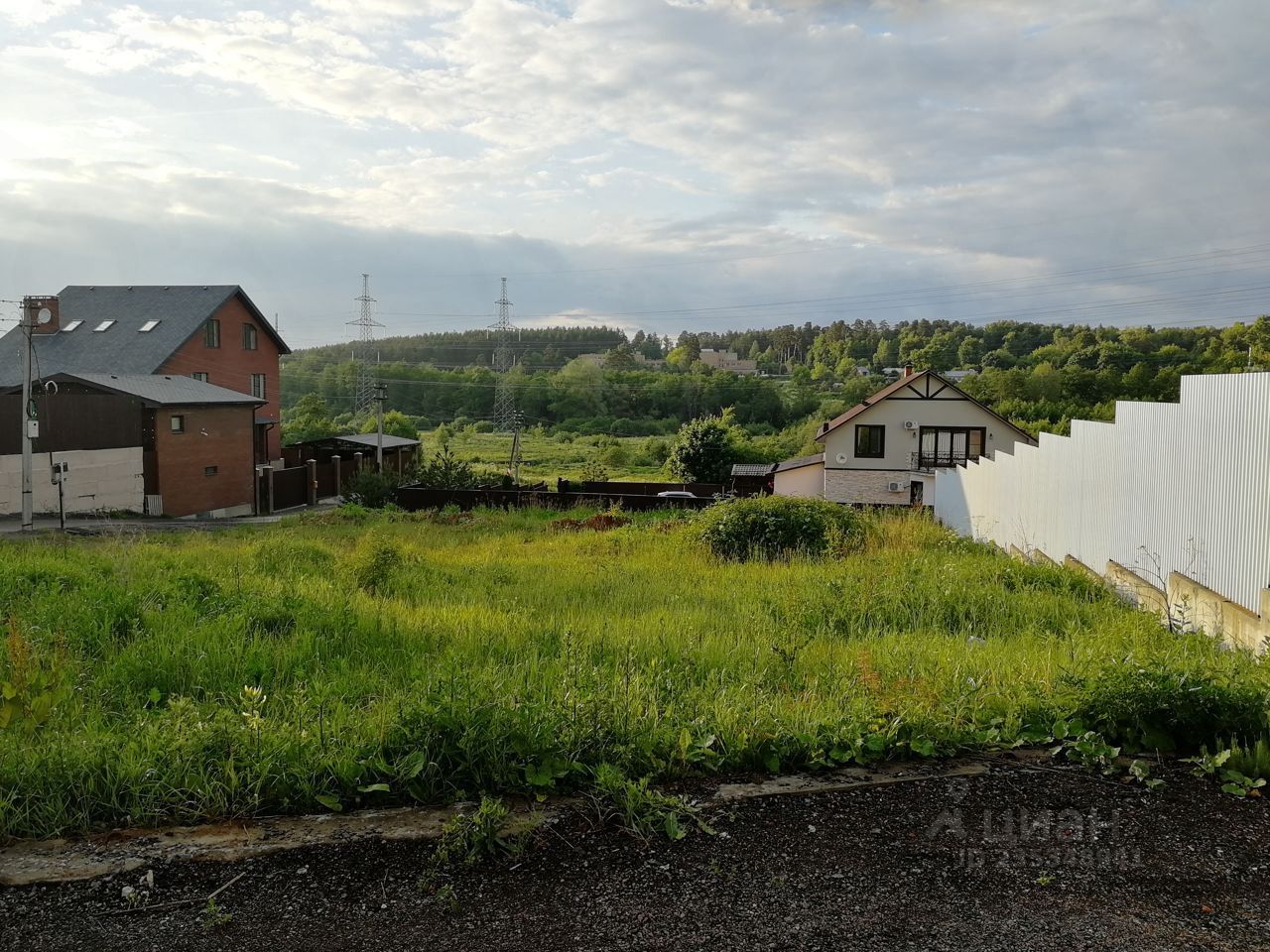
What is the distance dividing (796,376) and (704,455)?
5397cm

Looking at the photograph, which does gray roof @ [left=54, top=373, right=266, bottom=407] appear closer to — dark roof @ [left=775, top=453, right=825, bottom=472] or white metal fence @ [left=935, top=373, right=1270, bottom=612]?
dark roof @ [left=775, top=453, right=825, bottom=472]

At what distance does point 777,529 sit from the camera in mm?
14398

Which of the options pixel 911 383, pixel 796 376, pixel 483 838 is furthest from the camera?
pixel 796 376

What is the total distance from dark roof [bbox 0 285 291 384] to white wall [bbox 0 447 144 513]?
968 centimetres

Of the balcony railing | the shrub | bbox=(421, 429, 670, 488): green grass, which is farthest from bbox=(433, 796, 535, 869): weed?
bbox=(421, 429, 670, 488): green grass

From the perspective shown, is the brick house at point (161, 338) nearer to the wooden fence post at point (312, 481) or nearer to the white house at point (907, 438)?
the wooden fence post at point (312, 481)

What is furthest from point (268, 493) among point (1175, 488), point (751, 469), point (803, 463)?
point (1175, 488)

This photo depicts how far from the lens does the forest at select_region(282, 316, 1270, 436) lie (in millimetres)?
60500

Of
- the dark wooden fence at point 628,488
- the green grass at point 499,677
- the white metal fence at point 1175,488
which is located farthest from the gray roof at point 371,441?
the white metal fence at point 1175,488

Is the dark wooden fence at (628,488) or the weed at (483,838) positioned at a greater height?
the weed at (483,838)

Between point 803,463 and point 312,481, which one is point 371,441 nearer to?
point 312,481

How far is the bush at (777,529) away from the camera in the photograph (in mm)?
13812

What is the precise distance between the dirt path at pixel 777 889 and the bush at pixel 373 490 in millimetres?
27387

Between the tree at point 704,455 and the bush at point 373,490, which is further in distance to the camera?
the tree at point 704,455
